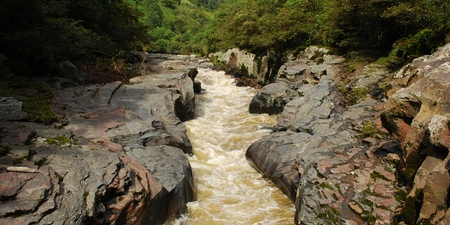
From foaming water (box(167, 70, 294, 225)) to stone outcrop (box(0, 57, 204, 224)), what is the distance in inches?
25.3

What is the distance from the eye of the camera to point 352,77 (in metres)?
13.3

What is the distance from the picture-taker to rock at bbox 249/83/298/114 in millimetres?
14492

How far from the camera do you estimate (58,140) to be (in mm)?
6566

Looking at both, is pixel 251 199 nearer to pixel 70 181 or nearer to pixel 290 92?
pixel 70 181

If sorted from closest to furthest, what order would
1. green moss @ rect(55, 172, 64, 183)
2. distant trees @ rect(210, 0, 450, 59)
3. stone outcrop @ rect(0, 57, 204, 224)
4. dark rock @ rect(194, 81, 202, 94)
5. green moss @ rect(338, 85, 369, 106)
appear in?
1. stone outcrop @ rect(0, 57, 204, 224)
2. green moss @ rect(55, 172, 64, 183)
3. distant trees @ rect(210, 0, 450, 59)
4. green moss @ rect(338, 85, 369, 106)
5. dark rock @ rect(194, 81, 202, 94)

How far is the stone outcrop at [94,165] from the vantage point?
451 centimetres

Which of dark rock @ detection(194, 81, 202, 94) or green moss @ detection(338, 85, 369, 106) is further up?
green moss @ detection(338, 85, 369, 106)

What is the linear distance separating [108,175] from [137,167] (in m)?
1.11

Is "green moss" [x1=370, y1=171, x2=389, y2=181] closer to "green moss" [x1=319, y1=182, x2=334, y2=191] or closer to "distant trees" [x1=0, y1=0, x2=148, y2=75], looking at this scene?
"green moss" [x1=319, y1=182, x2=334, y2=191]

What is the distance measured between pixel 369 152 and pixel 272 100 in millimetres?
7669

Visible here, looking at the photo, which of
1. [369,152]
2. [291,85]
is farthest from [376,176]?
[291,85]

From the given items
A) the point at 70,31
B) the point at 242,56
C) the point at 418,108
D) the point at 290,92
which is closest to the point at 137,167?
the point at 418,108

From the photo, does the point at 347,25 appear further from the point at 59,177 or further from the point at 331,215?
the point at 59,177

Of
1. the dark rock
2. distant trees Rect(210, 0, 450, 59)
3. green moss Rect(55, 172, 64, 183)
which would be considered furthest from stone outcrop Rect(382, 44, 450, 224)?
the dark rock
